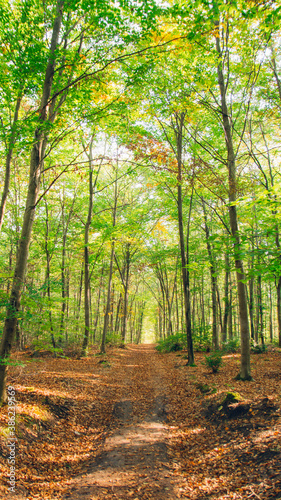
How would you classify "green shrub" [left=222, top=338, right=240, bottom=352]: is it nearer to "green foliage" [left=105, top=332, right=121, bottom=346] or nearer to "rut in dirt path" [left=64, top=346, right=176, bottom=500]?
"rut in dirt path" [left=64, top=346, right=176, bottom=500]

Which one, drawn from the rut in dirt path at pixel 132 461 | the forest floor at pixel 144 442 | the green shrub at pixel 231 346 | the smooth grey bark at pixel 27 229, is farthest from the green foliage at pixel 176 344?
the smooth grey bark at pixel 27 229

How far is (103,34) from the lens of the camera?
525 centimetres

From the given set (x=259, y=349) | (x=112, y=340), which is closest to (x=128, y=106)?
(x=259, y=349)

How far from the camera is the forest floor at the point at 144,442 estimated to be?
10.8 feet

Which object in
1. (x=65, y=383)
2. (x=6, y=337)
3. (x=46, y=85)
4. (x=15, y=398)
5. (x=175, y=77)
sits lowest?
(x=65, y=383)

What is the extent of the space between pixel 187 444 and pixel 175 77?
11.0m

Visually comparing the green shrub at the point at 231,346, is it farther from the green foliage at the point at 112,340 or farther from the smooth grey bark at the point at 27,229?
the smooth grey bark at the point at 27,229

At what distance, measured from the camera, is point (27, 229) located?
5.11 m

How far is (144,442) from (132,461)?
70cm

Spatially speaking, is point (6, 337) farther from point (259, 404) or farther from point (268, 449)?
point (259, 404)

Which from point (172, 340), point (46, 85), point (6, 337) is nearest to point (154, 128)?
point (46, 85)

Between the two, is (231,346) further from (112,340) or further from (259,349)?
(112,340)

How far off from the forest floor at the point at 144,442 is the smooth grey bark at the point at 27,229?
0.55 metres

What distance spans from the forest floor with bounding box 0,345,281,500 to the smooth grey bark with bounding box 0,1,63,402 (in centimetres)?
55
